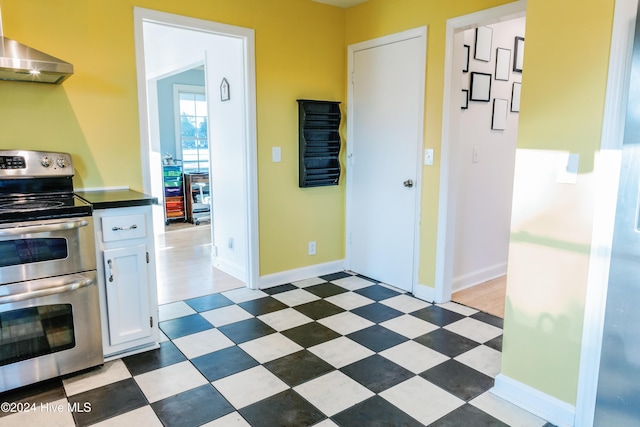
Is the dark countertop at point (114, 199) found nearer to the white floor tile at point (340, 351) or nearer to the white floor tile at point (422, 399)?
the white floor tile at point (340, 351)

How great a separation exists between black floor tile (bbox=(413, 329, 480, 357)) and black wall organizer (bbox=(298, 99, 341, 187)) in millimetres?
1630

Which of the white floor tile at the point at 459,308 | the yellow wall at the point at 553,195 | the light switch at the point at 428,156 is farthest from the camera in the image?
the light switch at the point at 428,156

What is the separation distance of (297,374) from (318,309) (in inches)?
35.3

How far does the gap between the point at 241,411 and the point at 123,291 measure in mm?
953

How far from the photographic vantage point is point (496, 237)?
12.7 ft

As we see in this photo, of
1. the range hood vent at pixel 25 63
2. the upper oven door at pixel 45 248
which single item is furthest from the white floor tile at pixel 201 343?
the range hood vent at pixel 25 63

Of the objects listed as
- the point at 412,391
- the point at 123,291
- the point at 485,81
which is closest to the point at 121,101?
the point at 123,291

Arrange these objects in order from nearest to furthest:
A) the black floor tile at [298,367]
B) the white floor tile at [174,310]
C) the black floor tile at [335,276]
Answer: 1. the black floor tile at [298,367]
2. the white floor tile at [174,310]
3. the black floor tile at [335,276]

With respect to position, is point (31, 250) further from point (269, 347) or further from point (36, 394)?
point (269, 347)

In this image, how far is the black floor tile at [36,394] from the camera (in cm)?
203

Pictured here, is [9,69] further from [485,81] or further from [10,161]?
[485,81]

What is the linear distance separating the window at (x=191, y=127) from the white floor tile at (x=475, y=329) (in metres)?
5.05

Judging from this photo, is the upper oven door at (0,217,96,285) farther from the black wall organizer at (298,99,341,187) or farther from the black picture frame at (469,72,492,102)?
the black picture frame at (469,72,492,102)

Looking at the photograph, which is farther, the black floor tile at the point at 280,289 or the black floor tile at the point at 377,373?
the black floor tile at the point at 280,289
